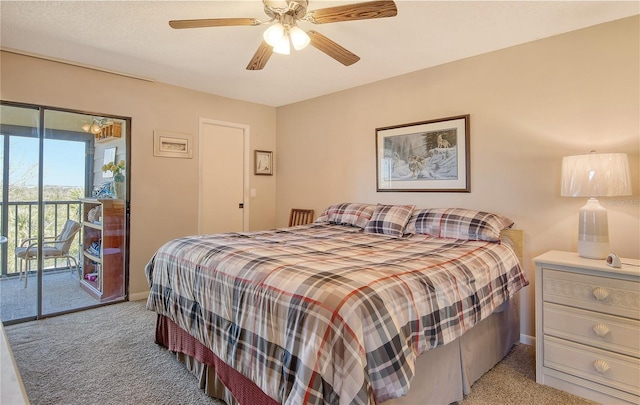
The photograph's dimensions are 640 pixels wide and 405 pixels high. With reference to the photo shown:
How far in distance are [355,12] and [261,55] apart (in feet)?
2.64

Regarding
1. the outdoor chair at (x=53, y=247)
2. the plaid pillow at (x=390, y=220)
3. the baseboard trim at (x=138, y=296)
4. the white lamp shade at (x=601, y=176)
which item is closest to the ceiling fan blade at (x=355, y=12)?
the white lamp shade at (x=601, y=176)

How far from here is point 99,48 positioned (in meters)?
2.78

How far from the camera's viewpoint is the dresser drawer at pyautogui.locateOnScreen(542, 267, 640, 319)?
70.3 inches

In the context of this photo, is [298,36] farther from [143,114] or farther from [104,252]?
[104,252]

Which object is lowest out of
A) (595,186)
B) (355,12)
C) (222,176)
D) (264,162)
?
(595,186)

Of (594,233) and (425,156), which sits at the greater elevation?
(425,156)

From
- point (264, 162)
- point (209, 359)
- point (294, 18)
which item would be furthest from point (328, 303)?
point (264, 162)

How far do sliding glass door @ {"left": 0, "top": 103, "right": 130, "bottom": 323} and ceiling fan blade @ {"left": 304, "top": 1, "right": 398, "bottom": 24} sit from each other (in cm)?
261

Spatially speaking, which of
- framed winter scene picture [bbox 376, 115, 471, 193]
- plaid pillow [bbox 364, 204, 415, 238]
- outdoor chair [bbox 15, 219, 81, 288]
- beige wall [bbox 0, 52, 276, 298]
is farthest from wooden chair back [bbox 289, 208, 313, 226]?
outdoor chair [bbox 15, 219, 81, 288]

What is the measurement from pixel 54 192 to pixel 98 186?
367 millimetres

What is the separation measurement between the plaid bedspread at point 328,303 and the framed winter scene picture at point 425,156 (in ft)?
2.95

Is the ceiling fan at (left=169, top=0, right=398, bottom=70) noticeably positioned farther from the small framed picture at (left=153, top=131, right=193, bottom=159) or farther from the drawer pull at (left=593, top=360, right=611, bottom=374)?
the drawer pull at (left=593, top=360, right=611, bottom=374)

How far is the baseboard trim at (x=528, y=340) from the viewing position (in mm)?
2590

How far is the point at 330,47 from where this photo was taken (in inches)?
87.5
